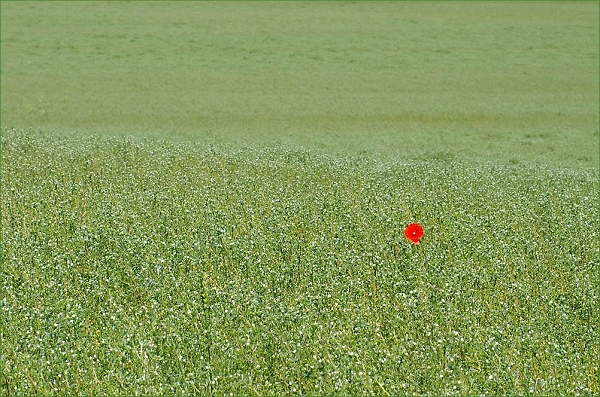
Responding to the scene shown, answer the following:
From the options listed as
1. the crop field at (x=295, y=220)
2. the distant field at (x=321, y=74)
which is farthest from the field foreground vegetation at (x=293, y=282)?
the distant field at (x=321, y=74)

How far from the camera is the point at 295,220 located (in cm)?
780

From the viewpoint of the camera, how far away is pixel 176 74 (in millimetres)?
17234

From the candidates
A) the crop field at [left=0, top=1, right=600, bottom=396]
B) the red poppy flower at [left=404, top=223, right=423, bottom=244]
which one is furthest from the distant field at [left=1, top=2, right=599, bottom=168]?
the red poppy flower at [left=404, top=223, right=423, bottom=244]

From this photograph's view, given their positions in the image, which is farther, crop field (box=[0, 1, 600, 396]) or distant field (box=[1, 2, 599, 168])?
distant field (box=[1, 2, 599, 168])

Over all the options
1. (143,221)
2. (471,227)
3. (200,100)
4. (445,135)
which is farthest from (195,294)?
(200,100)

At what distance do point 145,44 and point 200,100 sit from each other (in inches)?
164

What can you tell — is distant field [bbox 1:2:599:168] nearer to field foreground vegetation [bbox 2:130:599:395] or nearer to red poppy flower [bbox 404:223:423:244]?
field foreground vegetation [bbox 2:130:599:395]

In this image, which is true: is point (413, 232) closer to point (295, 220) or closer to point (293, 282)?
point (295, 220)

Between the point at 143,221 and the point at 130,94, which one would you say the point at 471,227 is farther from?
the point at 130,94

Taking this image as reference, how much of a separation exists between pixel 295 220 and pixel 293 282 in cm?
163

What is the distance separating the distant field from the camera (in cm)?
1383

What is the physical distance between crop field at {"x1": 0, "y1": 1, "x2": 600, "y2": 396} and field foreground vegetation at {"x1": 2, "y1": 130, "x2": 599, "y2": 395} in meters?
0.02

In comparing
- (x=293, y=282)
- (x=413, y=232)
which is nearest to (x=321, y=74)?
(x=413, y=232)

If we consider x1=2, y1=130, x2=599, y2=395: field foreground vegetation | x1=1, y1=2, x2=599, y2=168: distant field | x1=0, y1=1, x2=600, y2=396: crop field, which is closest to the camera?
x1=2, y1=130, x2=599, y2=395: field foreground vegetation
